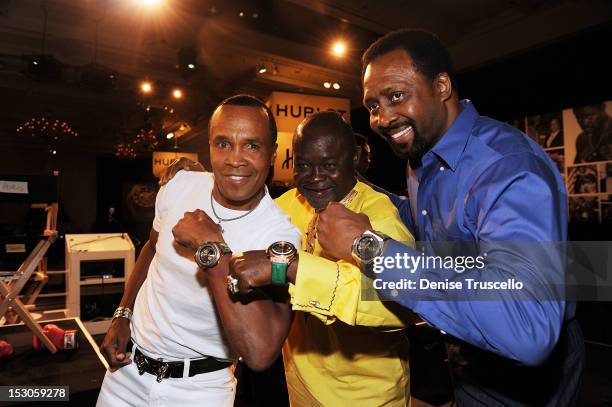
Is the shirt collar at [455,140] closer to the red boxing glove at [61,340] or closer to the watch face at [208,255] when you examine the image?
the watch face at [208,255]

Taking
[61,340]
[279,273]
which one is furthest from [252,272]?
[61,340]

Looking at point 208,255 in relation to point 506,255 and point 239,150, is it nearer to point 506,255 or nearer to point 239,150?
point 239,150

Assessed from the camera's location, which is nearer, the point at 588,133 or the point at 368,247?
the point at 368,247

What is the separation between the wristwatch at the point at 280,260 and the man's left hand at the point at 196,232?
0.82 ft

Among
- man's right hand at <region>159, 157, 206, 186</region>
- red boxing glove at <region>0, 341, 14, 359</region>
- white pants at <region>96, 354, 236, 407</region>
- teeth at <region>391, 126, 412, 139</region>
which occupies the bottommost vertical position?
red boxing glove at <region>0, 341, 14, 359</region>

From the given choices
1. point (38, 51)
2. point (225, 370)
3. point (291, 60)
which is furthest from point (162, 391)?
point (38, 51)

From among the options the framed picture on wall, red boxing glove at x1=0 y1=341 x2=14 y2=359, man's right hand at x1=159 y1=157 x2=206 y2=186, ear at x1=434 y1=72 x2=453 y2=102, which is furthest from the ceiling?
ear at x1=434 y1=72 x2=453 y2=102

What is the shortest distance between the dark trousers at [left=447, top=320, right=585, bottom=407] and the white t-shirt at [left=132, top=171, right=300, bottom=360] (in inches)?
30.9

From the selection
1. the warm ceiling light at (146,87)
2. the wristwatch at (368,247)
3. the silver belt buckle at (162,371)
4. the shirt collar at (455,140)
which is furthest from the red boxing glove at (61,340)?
the warm ceiling light at (146,87)

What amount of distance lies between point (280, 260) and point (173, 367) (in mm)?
755

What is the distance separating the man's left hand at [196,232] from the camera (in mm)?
1397

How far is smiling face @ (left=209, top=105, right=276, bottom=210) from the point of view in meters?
1.69

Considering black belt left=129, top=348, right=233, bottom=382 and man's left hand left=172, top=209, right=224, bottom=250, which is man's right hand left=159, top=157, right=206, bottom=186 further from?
black belt left=129, top=348, right=233, bottom=382

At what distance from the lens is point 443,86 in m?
1.47
